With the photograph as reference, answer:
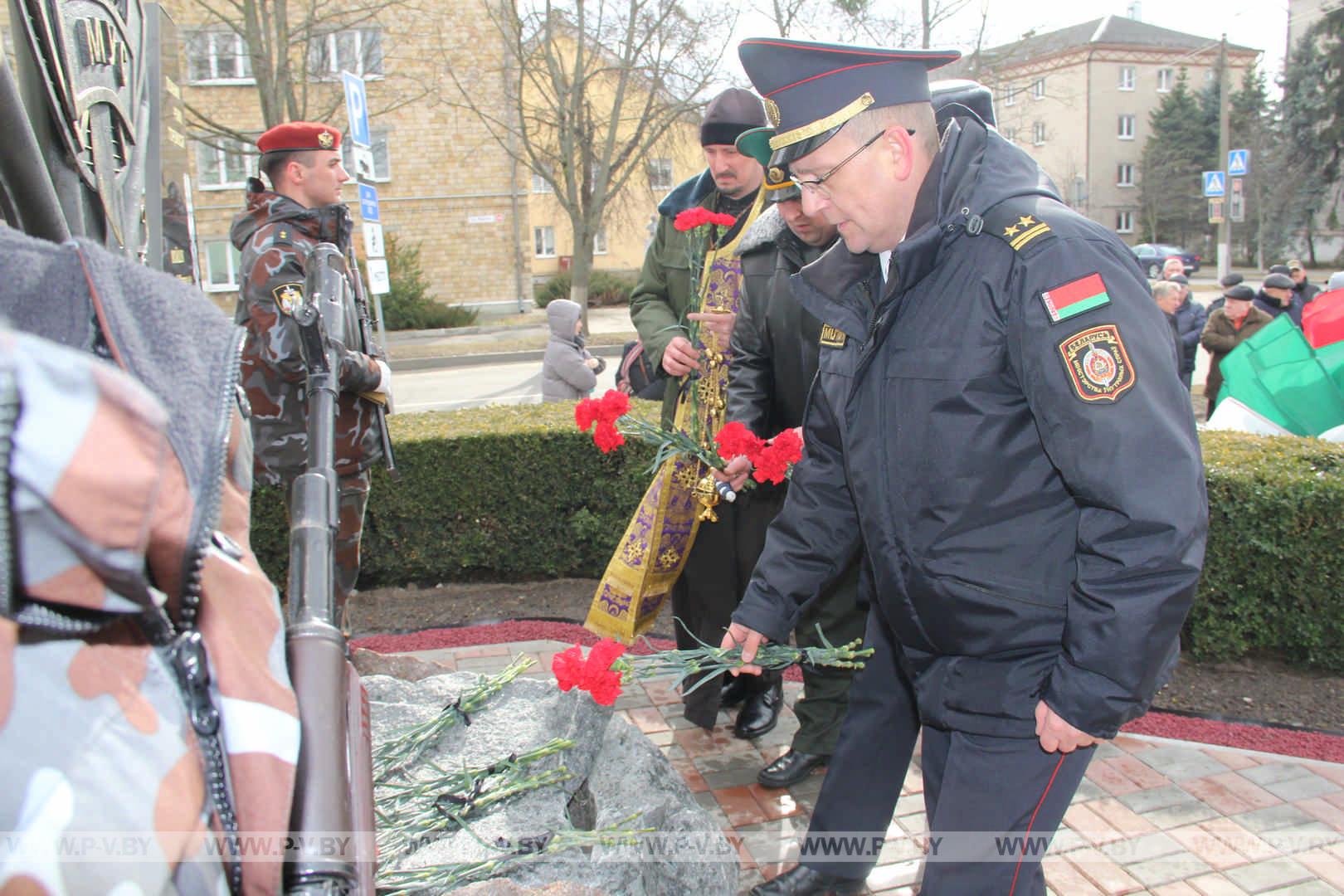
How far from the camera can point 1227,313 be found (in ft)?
33.3

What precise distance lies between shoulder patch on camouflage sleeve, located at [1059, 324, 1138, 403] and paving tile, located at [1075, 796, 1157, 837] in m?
1.94

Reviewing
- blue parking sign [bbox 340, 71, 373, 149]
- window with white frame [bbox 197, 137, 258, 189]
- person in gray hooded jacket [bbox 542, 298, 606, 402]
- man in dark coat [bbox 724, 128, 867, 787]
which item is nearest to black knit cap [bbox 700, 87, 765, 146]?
man in dark coat [bbox 724, 128, 867, 787]

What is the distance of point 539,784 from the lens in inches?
108

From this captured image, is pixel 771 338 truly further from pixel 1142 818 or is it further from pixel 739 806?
pixel 1142 818

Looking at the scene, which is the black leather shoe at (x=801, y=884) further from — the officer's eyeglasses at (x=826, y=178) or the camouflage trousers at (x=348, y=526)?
the camouflage trousers at (x=348, y=526)

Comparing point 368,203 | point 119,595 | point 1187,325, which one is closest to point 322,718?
point 119,595

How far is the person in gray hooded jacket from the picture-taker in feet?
25.9

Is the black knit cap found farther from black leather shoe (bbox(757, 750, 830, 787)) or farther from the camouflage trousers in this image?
black leather shoe (bbox(757, 750, 830, 787))

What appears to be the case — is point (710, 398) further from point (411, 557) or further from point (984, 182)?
point (411, 557)

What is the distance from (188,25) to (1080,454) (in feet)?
85.3

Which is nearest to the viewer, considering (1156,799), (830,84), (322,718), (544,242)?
(322,718)

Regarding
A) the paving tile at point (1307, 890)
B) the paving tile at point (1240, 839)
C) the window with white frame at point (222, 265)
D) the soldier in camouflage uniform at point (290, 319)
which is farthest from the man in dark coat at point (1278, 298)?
the window with white frame at point (222, 265)

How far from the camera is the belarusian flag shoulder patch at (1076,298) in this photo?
1868 mm

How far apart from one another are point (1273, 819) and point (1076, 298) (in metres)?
2.29
